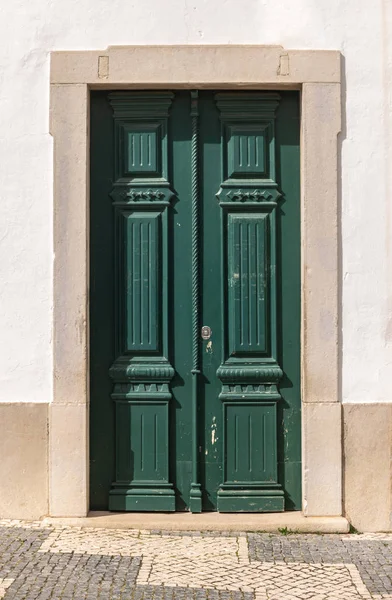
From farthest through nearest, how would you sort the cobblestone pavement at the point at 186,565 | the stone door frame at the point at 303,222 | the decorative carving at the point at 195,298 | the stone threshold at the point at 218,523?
the decorative carving at the point at 195,298 → the stone door frame at the point at 303,222 → the stone threshold at the point at 218,523 → the cobblestone pavement at the point at 186,565

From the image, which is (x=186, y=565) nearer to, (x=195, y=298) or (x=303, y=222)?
(x=195, y=298)

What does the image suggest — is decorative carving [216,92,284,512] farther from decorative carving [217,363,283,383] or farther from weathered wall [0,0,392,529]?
weathered wall [0,0,392,529]

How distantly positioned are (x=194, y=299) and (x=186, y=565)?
6.40ft

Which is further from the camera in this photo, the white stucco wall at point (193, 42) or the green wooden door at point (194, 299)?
the green wooden door at point (194, 299)

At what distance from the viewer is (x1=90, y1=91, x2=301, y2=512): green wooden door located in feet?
22.9

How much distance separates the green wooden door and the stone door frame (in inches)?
7.3

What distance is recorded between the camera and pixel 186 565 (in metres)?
5.91

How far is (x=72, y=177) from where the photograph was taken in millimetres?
6863

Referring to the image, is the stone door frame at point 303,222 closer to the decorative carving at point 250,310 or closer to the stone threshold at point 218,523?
the stone threshold at point 218,523

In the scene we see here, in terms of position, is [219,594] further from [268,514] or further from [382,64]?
[382,64]

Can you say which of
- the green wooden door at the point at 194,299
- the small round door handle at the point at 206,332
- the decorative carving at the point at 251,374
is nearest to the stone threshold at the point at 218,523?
the green wooden door at the point at 194,299

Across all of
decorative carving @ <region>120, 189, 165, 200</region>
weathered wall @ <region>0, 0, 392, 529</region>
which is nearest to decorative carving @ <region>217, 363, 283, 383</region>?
weathered wall @ <region>0, 0, 392, 529</region>

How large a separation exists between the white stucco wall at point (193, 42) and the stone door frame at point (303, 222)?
0.09 m

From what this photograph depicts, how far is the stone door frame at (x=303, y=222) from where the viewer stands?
22.3 ft
